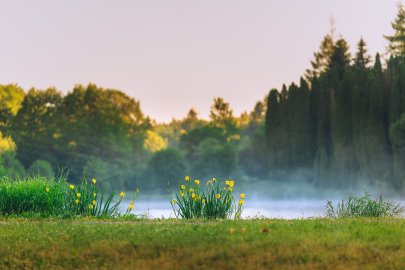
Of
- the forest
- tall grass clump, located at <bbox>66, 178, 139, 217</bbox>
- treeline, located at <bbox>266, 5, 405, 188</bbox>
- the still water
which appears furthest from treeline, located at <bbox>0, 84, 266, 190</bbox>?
tall grass clump, located at <bbox>66, 178, 139, 217</bbox>

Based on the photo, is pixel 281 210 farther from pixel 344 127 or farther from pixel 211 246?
pixel 211 246

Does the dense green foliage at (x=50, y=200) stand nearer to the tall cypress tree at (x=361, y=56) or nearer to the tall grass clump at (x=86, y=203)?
the tall grass clump at (x=86, y=203)

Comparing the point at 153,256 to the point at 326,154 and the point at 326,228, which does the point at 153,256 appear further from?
the point at 326,154

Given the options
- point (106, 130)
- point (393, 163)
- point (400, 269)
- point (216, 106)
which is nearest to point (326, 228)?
point (400, 269)

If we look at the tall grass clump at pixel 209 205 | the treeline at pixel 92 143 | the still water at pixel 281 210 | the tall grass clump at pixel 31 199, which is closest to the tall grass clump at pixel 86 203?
the tall grass clump at pixel 31 199

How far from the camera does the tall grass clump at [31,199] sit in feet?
69.5

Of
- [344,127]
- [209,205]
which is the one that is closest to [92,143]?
[344,127]

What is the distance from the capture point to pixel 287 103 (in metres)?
72.6

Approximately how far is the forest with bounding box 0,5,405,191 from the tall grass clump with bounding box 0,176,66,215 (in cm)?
3041

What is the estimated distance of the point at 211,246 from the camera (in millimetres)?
13250

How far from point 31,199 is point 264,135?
6623 cm

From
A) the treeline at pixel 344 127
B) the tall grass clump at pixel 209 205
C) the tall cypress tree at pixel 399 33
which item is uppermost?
the tall cypress tree at pixel 399 33

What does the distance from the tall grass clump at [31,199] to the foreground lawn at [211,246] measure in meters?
5.07

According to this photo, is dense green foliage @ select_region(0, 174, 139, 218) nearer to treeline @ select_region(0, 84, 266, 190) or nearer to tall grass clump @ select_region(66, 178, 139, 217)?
tall grass clump @ select_region(66, 178, 139, 217)
